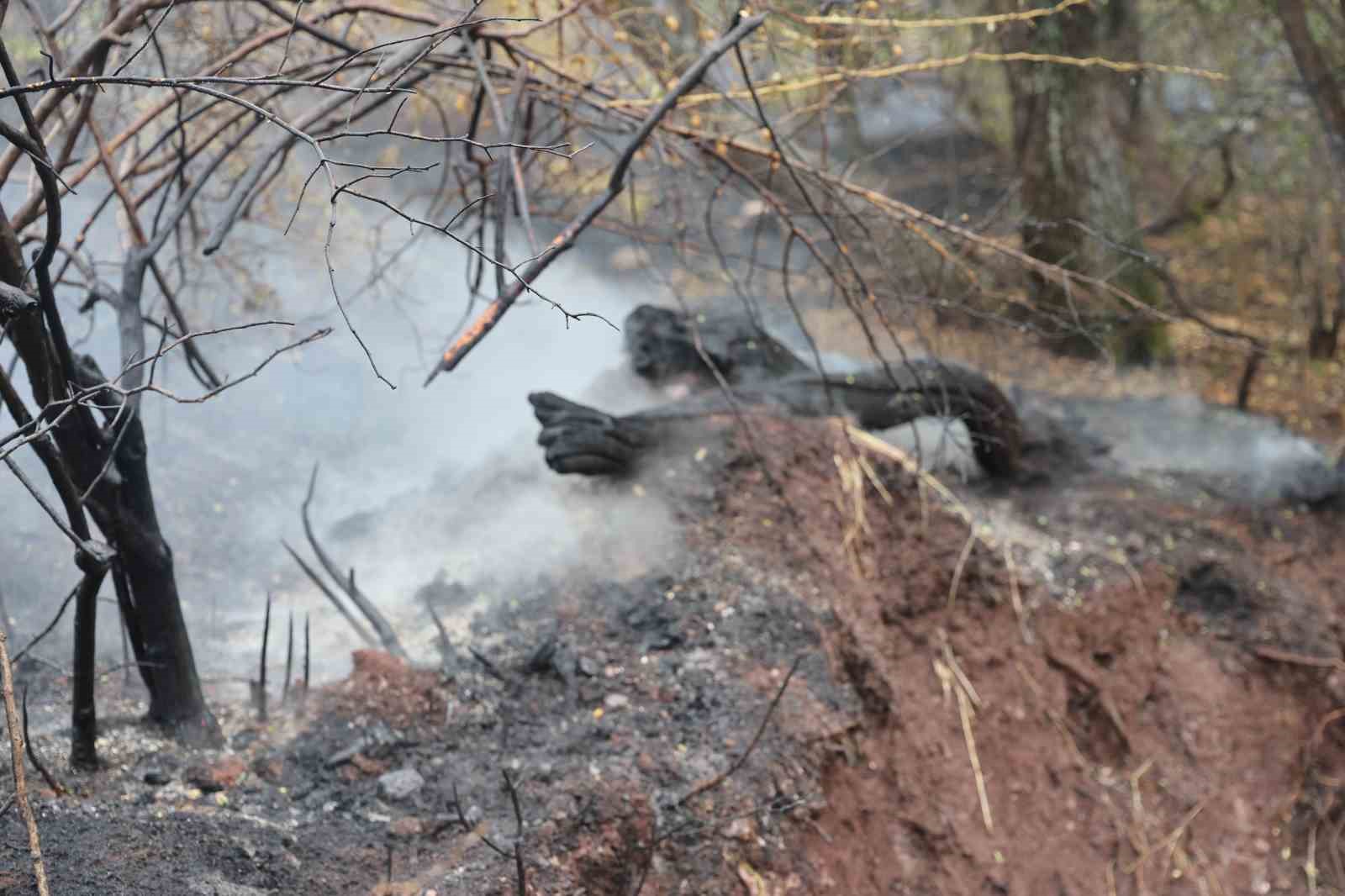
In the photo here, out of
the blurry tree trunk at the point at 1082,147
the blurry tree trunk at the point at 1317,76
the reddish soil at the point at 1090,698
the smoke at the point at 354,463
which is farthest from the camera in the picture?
the blurry tree trunk at the point at 1082,147

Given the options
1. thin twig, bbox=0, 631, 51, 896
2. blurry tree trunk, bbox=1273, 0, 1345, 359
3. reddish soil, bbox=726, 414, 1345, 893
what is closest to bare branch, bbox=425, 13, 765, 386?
thin twig, bbox=0, 631, 51, 896

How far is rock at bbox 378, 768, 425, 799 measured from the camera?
322cm

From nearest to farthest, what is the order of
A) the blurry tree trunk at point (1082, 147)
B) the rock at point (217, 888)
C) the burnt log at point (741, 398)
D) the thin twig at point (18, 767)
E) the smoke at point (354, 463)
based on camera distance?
the thin twig at point (18, 767) < the rock at point (217, 888) < the smoke at point (354, 463) < the burnt log at point (741, 398) < the blurry tree trunk at point (1082, 147)

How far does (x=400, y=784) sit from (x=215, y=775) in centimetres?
51

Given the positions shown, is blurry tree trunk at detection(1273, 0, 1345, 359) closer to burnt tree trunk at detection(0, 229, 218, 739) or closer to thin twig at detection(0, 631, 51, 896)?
burnt tree trunk at detection(0, 229, 218, 739)

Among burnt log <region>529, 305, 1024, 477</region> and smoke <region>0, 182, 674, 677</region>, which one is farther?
burnt log <region>529, 305, 1024, 477</region>

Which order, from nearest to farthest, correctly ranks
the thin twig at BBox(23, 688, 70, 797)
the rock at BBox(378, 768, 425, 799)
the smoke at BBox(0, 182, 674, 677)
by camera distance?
the thin twig at BBox(23, 688, 70, 797), the rock at BBox(378, 768, 425, 799), the smoke at BBox(0, 182, 674, 677)

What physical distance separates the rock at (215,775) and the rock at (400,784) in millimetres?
400

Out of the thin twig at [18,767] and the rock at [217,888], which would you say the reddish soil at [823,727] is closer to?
the rock at [217,888]

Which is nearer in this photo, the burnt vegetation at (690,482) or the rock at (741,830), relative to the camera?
the burnt vegetation at (690,482)

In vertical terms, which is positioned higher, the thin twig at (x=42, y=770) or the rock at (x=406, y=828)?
the thin twig at (x=42, y=770)

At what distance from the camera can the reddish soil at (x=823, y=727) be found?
3.00m

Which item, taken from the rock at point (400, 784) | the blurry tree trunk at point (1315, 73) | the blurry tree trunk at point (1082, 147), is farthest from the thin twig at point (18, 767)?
the blurry tree trunk at point (1082, 147)

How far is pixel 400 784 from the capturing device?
326cm
